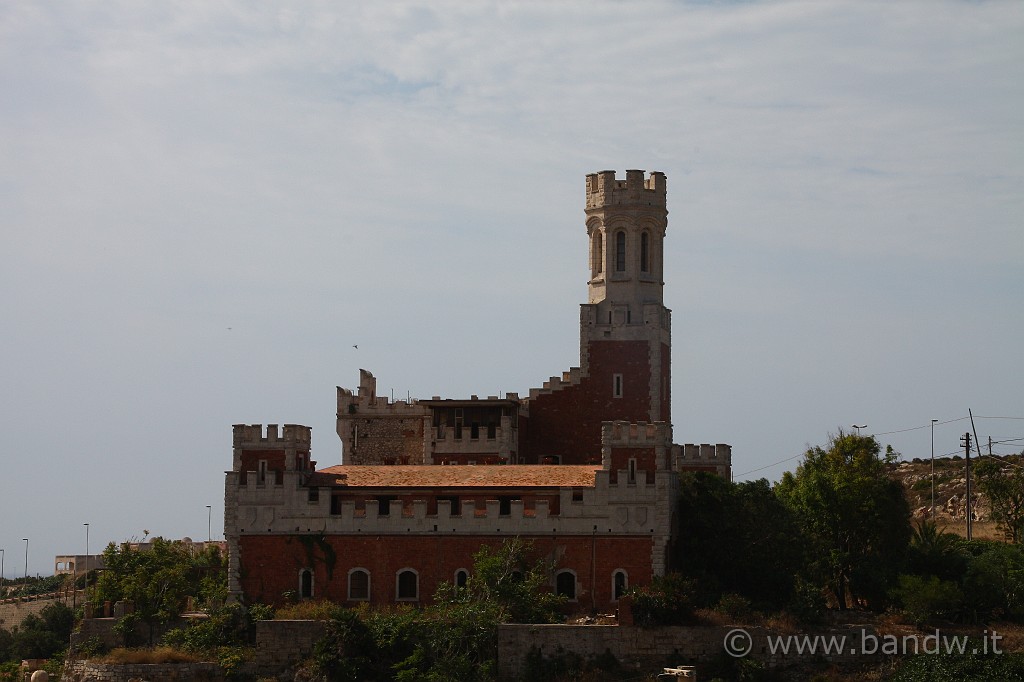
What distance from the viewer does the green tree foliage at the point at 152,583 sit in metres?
65.2

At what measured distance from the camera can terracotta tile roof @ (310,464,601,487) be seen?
6494 centimetres

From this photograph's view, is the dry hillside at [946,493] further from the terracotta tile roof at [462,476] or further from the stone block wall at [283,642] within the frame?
the stone block wall at [283,642]

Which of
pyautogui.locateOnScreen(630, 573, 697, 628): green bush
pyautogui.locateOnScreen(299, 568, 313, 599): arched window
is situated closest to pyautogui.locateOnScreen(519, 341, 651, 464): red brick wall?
pyautogui.locateOnScreen(299, 568, 313, 599): arched window

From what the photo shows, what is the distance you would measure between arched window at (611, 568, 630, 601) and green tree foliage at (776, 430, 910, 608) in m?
7.91

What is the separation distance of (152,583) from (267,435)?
773cm

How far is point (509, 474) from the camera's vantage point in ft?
217

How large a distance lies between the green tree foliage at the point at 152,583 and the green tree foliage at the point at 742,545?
19545mm

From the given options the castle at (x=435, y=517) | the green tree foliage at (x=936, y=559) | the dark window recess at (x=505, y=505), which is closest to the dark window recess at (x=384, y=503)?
the castle at (x=435, y=517)

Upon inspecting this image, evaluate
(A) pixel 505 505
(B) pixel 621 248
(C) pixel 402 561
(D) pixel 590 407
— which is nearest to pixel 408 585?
(C) pixel 402 561

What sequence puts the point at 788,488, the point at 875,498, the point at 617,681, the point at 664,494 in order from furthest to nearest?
the point at 788,488 → the point at 875,498 → the point at 664,494 → the point at 617,681

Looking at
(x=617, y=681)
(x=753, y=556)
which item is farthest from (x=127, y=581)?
(x=753, y=556)

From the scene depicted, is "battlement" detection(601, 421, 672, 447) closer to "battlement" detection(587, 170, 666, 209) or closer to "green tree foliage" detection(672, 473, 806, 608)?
"green tree foliage" detection(672, 473, 806, 608)

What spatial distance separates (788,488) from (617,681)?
1807cm

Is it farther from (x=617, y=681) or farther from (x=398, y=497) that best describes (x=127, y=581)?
(x=617, y=681)
